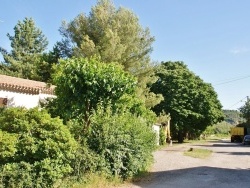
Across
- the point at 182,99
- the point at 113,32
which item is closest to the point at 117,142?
the point at 113,32

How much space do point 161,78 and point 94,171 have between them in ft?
134

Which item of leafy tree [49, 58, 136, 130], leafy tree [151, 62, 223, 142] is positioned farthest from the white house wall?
leafy tree [151, 62, 223, 142]

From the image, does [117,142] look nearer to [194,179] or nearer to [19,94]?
[194,179]

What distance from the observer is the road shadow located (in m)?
13.2

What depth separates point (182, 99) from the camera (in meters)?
50.5

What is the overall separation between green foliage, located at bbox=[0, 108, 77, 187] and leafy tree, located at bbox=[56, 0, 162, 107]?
20186 mm

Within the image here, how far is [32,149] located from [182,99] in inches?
1675

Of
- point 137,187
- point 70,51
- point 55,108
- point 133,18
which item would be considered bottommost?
point 137,187

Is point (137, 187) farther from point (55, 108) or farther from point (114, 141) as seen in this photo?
point (55, 108)

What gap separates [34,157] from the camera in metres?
9.56

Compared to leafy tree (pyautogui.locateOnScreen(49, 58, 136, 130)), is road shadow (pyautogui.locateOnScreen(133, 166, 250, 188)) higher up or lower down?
lower down

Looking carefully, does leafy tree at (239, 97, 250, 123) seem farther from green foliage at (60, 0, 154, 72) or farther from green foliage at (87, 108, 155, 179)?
green foliage at (87, 108, 155, 179)

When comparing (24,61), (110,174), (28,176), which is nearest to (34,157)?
(28,176)

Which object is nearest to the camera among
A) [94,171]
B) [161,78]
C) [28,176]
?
[28,176]
